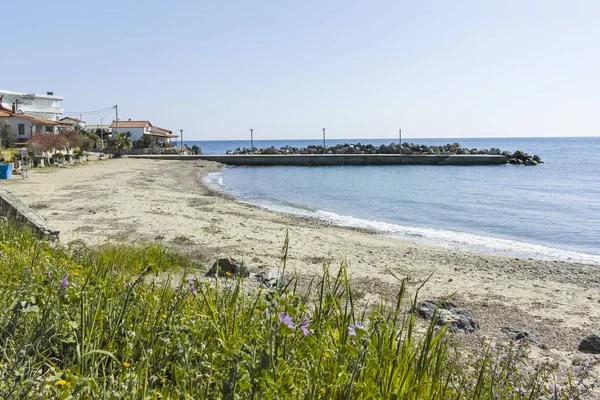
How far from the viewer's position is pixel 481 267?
11984mm

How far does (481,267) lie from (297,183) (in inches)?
1047

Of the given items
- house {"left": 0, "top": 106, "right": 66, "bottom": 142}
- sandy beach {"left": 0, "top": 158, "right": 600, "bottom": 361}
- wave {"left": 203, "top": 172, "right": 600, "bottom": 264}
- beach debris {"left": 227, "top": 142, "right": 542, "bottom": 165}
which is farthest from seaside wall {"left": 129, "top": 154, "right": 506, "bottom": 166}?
sandy beach {"left": 0, "top": 158, "right": 600, "bottom": 361}

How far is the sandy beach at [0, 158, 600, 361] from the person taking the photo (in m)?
8.35

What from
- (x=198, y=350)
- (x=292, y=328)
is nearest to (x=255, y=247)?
(x=198, y=350)

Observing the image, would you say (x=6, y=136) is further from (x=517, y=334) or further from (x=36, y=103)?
(x=517, y=334)

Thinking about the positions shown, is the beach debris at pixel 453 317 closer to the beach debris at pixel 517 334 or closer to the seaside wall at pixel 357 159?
the beach debris at pixel 517 334

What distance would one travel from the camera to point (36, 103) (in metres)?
63.5

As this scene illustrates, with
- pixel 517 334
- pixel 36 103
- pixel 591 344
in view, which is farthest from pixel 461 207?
pixel 36 103

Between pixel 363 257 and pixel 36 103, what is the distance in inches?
2476

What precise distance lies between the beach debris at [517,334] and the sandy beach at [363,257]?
5.1 inches

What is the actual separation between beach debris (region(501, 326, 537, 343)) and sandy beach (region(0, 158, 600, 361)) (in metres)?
0.13

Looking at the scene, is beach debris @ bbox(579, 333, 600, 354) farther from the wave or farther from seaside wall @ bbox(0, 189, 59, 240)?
the wave

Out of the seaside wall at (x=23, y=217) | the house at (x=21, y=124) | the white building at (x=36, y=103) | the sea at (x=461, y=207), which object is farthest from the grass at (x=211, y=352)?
the white building at (x=36, y=103)

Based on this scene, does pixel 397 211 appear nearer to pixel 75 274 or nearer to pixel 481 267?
pixel 481 267
